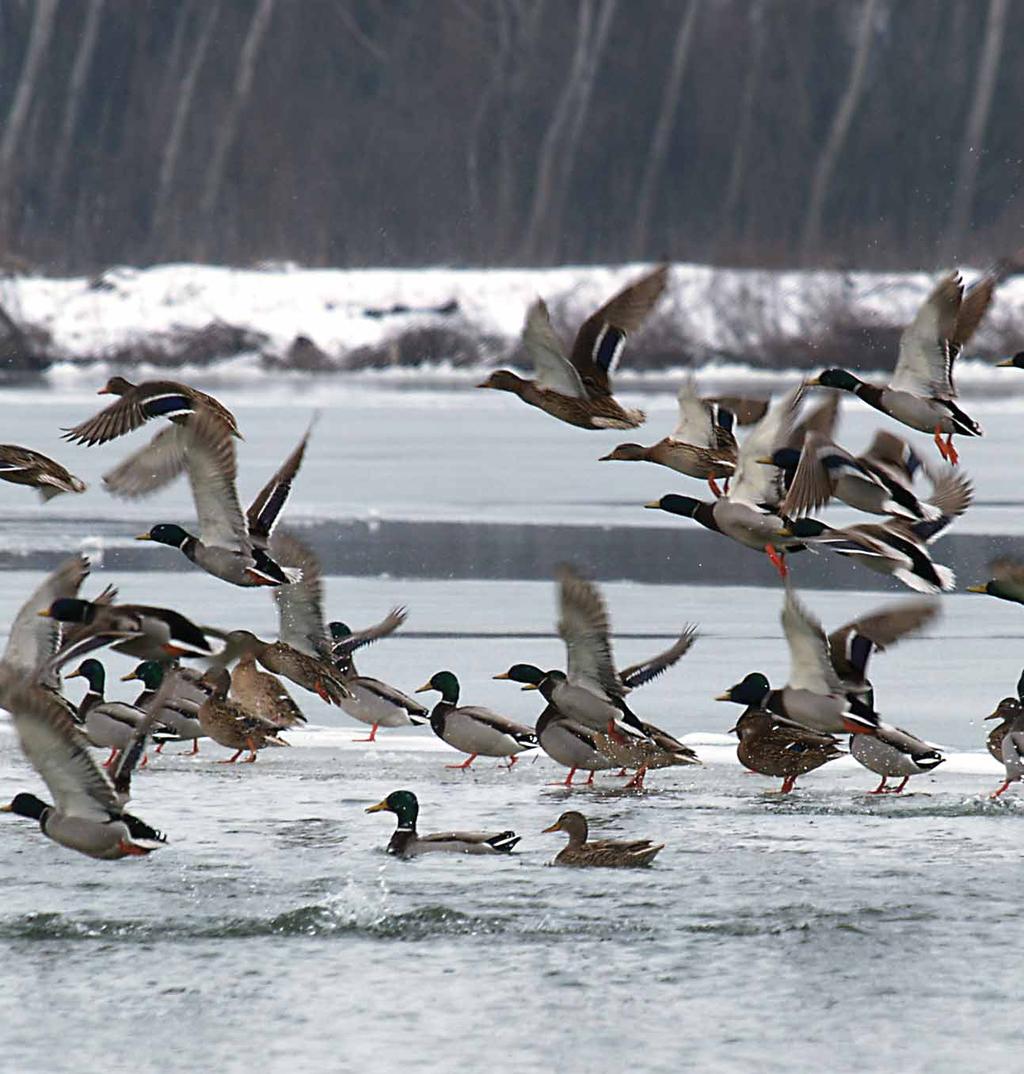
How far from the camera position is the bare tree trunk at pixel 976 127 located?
134 feet

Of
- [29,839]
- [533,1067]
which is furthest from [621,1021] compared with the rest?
[29,839]

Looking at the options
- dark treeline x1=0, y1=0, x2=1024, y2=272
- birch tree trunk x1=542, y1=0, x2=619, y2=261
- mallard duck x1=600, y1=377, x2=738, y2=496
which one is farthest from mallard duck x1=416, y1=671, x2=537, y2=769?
birch tree trunk x1=542, y1=0, x2=619, y2=261

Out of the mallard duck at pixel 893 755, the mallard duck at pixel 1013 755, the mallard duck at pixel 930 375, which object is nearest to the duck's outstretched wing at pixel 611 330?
the mallard duck at pixel 930 375

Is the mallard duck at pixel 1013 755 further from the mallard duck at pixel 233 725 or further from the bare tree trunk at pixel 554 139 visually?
the bare tree trunk at pixel 554 139

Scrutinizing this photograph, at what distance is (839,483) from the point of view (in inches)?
287

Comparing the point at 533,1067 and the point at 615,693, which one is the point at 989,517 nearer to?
the point at 615,693

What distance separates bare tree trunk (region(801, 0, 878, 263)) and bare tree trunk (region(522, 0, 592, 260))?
188 inches

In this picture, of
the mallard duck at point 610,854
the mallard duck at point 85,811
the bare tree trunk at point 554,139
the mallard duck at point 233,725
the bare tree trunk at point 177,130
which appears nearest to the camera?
the mallard duck at point 85,811

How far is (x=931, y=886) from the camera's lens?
6.42 metres

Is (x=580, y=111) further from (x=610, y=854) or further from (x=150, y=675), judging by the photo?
(x=610, y=854)

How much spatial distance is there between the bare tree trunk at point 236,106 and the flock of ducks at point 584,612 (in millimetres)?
34285

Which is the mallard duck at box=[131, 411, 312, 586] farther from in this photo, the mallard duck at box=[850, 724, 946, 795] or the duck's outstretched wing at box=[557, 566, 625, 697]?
the mallard duck at box=[850, 724, 946, 795]

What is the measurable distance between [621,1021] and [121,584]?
25.5ft

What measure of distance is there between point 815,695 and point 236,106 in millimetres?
38089
